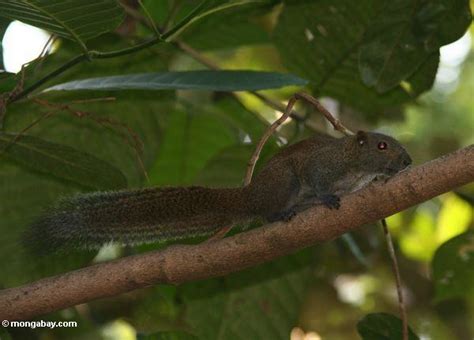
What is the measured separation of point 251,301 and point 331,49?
1147mm

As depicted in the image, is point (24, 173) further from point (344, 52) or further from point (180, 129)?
point (344, 52)

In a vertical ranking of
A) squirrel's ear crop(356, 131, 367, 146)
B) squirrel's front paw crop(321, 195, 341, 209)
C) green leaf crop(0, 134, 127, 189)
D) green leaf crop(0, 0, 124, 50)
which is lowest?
squirrel's front paw crop(321, 195, 341, 209)

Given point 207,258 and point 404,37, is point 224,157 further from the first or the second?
point 207,258

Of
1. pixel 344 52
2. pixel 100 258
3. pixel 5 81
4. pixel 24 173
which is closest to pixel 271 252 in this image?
pixel 5 81

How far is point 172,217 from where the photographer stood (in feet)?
9.20

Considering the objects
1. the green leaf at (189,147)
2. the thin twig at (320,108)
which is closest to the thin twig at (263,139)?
the thin twig at (320,108)

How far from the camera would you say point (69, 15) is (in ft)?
7.84

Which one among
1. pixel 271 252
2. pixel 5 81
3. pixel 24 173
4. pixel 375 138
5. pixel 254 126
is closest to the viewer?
pixel 271 252

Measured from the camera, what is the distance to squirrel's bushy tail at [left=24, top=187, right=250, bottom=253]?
2.62 m

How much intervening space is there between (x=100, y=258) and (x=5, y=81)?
254 cm

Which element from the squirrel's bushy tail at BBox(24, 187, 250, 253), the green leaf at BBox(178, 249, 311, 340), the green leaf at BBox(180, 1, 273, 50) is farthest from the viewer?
the green leaf at BBox(180, 1, 273, 50)

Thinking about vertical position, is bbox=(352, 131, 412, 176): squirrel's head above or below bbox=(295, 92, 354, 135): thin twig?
above

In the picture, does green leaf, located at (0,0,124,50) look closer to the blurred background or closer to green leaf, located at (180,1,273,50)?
the blurred background

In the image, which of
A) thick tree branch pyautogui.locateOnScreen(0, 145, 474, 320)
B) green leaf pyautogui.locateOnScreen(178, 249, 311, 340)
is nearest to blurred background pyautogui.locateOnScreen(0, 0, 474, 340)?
green leaf pyautogui.locateOnScreen(178, 249, 311, 340)
